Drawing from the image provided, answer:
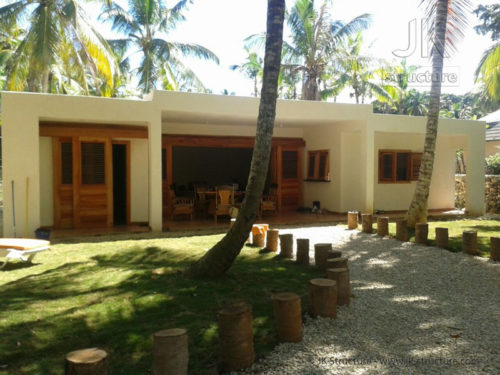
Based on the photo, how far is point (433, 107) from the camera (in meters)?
9.88

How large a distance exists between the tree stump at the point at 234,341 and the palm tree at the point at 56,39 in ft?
39.2

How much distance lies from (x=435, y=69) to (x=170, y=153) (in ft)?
24.4

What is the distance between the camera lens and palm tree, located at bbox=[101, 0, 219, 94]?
2020 cm

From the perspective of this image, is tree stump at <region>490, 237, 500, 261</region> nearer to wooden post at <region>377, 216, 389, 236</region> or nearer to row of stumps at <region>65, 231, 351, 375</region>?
wooden post at <region>377, 216, 389, 236</region>

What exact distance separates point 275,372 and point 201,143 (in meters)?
10.3

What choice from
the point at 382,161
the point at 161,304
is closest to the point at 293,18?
the point at 382,161

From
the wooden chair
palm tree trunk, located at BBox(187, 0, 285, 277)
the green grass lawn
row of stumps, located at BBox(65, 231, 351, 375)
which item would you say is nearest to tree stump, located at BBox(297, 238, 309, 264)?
the green grass lawn

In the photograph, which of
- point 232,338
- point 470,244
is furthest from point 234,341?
point 470,244

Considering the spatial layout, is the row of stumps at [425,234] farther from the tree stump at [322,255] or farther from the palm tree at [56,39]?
the palm tree at [56,39]

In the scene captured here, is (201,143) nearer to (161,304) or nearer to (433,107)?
(433,107)

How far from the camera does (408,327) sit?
13.7ft

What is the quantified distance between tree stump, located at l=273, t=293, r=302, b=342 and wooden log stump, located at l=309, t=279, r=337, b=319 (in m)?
0.57

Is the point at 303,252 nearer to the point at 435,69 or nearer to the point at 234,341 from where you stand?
the point at 234,341

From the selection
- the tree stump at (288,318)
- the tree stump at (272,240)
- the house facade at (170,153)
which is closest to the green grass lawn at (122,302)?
the tree stump at (288,318)
